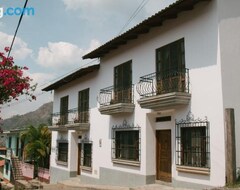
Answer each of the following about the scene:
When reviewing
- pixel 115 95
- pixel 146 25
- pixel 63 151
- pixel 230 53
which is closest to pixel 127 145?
pixel 115 95

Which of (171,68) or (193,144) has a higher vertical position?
(171,68)

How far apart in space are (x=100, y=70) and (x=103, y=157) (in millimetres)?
4696

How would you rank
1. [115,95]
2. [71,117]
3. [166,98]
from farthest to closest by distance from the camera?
[71,117], [115,95], [166,98]

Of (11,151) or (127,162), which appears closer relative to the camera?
(127,162)

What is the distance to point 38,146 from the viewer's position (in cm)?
2809

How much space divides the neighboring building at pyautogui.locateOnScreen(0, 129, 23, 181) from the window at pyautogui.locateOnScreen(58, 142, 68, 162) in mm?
13854

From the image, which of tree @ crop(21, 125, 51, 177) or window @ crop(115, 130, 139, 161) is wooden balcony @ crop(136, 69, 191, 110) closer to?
window @ crop(115, 130, 139, 161)

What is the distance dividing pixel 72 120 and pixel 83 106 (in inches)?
56.4

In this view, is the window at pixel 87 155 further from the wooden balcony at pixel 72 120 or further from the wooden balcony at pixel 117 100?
the wooden balcony at pixel 117 100

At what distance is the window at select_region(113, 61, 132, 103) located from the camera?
593 inches

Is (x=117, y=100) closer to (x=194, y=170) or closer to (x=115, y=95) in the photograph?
(x=115, y=95)

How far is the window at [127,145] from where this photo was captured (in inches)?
562

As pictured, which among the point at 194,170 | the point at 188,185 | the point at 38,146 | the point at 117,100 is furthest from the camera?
the point at 38,146

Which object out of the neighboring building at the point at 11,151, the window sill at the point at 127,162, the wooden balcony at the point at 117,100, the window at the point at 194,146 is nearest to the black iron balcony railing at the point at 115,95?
the wooden balcony at the point at 117,100
